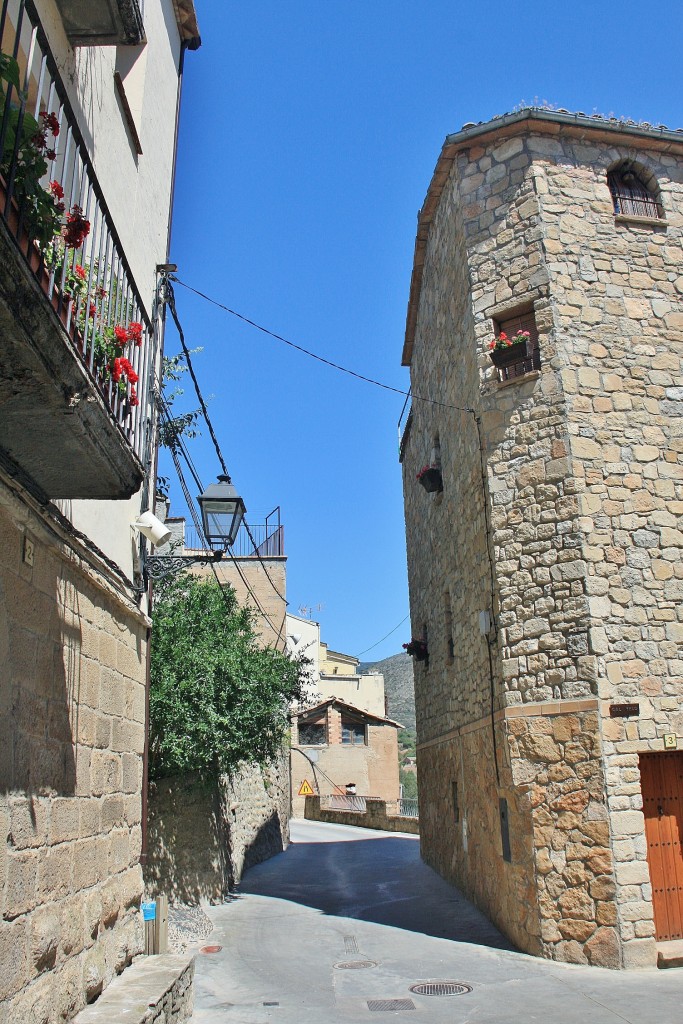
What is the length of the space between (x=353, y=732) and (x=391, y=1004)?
32.9 m

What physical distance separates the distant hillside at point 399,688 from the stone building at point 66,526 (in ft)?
271

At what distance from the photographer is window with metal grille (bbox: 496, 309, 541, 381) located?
32.2 feet

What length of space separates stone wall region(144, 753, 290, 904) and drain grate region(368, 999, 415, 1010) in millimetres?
4071

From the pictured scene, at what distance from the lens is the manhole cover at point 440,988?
7.19 m

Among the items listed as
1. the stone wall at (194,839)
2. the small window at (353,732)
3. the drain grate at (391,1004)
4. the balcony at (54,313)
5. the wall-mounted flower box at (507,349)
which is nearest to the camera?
the balcony at (54,313)

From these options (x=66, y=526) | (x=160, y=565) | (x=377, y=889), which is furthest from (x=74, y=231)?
(x=377, y=889)

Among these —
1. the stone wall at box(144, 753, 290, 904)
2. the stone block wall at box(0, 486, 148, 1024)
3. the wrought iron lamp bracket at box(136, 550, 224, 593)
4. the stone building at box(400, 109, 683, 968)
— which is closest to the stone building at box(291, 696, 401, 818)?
the stone wall at box(144, 753, 290, 904)

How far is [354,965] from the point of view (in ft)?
27.3

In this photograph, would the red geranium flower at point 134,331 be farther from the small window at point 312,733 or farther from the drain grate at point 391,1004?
the small window at point 312,733

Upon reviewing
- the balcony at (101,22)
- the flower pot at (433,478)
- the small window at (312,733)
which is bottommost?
the small window at (312,733)

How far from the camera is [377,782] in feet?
127

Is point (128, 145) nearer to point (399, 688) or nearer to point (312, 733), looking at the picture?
point (312, 733)

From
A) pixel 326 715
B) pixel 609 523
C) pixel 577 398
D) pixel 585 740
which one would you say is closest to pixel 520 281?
pixel 577 398

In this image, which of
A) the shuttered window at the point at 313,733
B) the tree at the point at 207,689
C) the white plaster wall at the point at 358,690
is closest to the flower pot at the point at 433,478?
the tree at the point at 207,689
